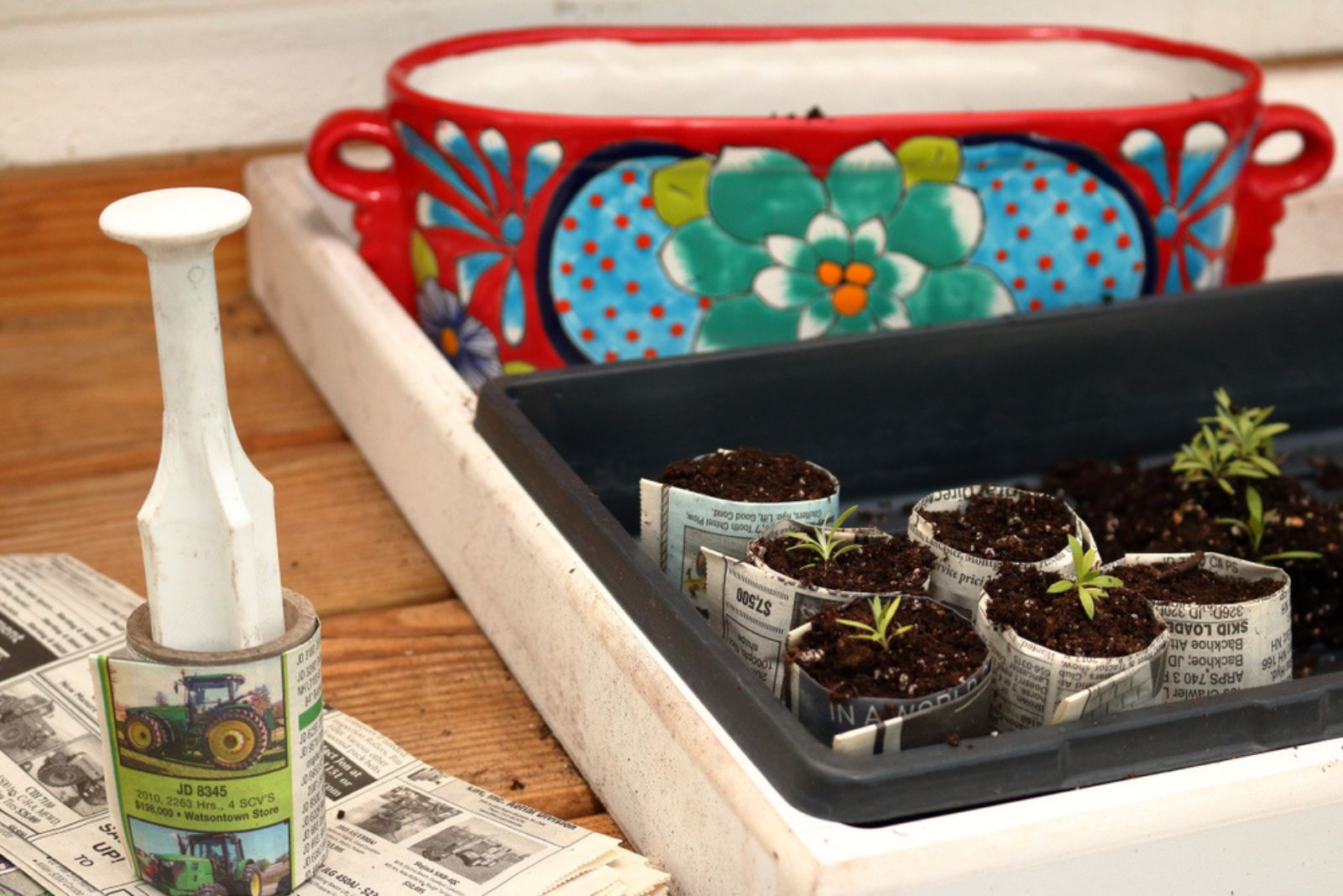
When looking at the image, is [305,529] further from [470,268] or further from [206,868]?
[206,868]

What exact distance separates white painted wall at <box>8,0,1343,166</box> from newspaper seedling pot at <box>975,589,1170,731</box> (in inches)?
29.8

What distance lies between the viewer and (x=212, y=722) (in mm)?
484

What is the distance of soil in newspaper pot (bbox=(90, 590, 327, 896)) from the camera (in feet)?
1.58

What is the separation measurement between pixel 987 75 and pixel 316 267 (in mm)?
461

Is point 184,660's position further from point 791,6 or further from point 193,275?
point 791,6

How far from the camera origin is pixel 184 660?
480 millimetres

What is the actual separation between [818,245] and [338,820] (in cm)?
44

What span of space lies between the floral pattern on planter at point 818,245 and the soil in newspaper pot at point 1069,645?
0.33 m

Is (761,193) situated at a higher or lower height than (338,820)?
higher

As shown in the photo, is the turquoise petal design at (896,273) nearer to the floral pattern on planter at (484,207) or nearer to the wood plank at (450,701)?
the floral pattern on planter at (484,207)

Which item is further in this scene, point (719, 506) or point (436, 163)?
point (436, 163)

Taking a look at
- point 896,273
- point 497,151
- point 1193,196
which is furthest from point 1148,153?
point 497,151

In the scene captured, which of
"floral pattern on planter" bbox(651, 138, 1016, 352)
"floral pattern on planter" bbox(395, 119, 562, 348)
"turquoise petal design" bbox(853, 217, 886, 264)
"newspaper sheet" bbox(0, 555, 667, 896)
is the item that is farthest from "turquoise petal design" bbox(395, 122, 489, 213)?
"newspaper sheet" bbox(0, 555, 667, 896)

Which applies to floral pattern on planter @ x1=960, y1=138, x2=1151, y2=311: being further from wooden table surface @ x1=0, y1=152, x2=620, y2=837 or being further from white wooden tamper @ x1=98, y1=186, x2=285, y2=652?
white wooden tamper @ x1=98, y1=186, x2=285, y2=652
